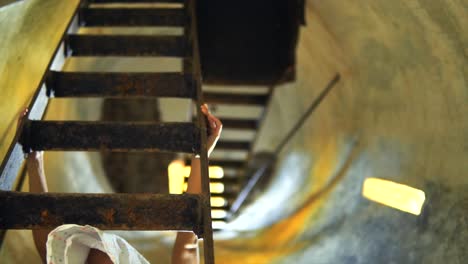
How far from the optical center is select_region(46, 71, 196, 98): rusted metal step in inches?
82.6

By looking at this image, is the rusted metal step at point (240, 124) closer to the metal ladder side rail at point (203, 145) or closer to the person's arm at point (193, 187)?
the metal ladder side rail at point (203, 145)

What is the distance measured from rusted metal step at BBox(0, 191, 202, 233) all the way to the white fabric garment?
0.44 ft

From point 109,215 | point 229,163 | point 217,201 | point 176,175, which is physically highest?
point 109,215

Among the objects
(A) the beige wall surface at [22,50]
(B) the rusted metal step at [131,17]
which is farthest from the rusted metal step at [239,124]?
(A) the beige wall surface at [22,50]

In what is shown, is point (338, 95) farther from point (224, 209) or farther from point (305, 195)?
point (224, 209)

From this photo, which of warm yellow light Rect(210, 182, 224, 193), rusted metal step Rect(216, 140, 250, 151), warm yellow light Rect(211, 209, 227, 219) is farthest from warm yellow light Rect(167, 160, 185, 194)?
warm yellow light Rect(211, 209, 227, 219)

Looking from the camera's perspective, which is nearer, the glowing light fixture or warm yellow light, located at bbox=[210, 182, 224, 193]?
the glowing light fixture

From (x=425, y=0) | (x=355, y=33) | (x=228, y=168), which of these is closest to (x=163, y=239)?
(x=355, y=33)

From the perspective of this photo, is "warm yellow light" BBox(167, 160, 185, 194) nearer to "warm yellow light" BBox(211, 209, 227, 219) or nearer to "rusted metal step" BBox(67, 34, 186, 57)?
"warm yellow light" BBox(211, 209, 227, 219)

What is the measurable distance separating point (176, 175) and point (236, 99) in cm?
133

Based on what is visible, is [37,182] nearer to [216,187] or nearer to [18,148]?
[18,148]

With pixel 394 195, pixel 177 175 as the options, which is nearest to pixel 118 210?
pixel 394 195

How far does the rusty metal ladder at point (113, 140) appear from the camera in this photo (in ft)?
5.02

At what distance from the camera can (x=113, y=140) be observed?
1820mm
